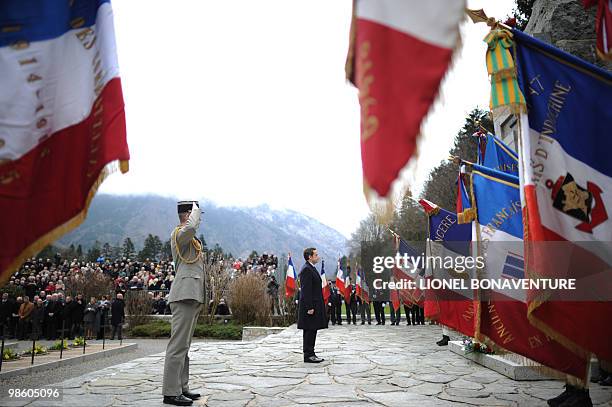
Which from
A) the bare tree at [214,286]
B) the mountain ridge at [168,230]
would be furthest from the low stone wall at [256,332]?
the mountain ridge at [168,230]

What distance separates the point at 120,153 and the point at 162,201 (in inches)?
8133

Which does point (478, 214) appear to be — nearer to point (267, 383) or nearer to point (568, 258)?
point (568, 258)

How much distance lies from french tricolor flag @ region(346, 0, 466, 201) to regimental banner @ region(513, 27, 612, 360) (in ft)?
6.30

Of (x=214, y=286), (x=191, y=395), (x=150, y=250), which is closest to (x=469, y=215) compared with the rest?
(x=191, y=395)

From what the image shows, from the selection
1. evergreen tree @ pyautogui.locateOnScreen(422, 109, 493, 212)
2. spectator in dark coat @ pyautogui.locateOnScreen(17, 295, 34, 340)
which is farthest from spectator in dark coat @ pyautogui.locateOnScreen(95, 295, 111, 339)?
evergreen tree @ pyautogui.locateOnScreen(422, 109, 493, 212)

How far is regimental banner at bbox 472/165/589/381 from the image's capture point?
4746mm

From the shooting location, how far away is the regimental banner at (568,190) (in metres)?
3.46

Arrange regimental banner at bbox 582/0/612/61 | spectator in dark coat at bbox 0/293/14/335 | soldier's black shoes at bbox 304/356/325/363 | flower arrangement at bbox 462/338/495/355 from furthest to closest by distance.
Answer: spectator in dark coat at bbox 0/293/14/335
soldier's black shoes at bbox 304/356/325/363
flower arrangement at bbox 462/338/495/355
regimental banner at bbox 582/0/612/61

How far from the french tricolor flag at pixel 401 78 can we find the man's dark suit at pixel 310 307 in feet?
20.1

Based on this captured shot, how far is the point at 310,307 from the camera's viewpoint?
7859 mm

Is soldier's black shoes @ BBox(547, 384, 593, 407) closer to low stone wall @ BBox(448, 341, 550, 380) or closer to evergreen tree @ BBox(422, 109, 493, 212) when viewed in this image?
low stone wall @ BBox(448, 341, 550, 380)

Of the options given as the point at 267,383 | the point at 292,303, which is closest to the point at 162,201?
the point at 292,303

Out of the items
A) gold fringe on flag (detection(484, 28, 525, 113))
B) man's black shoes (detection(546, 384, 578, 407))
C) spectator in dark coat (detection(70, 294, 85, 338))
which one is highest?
gold fringe on flag (detection(484, 28, 525, 113))

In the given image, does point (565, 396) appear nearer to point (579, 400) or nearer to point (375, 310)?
point (579, 400)
